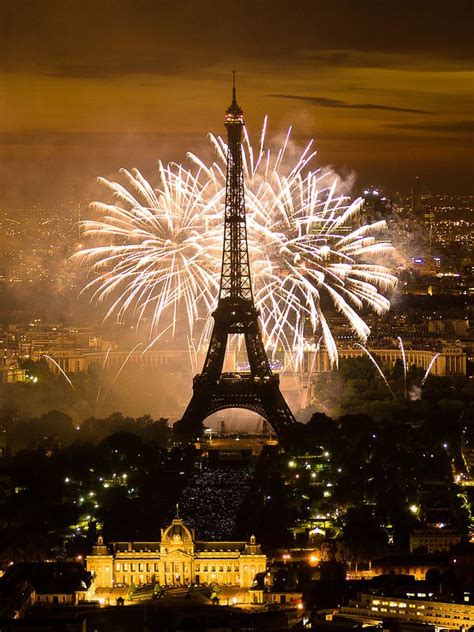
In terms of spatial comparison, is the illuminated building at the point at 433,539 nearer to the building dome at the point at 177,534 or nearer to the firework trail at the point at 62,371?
the building dome at the point at 177,534

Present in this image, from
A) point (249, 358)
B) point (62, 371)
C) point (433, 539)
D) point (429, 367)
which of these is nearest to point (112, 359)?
point (62, 371)

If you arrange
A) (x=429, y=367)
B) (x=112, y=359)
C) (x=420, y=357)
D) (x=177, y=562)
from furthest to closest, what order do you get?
(x=420, y=357) → (x=112, y=359) → (x=429, y=367) → (x=177, y=562)

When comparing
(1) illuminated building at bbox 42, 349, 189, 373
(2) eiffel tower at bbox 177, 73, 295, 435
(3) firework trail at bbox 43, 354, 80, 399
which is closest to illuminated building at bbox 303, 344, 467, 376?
(1) illuminated building at bbox 42, 349, 189, 373

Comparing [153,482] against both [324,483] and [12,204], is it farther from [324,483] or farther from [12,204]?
[12,204]

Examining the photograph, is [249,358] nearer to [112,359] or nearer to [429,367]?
[429,367]

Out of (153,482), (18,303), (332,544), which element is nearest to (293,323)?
(18,303)

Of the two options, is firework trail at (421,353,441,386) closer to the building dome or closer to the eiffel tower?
the eiffel tower
